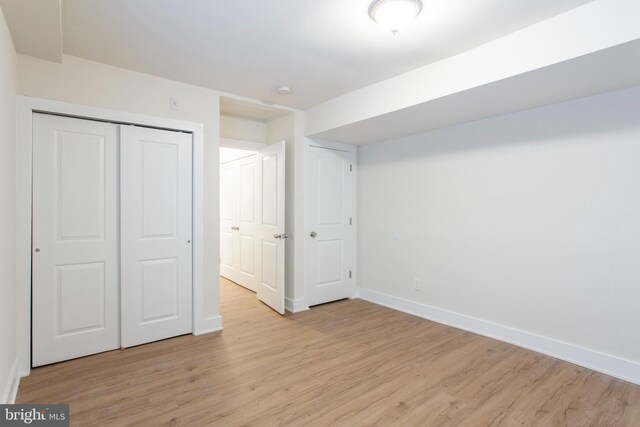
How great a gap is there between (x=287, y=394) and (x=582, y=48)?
286cm

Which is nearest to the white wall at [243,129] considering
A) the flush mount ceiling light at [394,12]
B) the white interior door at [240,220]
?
the white interior door at [240,220]

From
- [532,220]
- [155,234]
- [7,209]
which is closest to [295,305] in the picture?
[155,234]

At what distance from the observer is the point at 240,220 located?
5.05m

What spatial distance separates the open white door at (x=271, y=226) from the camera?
3.81 metres

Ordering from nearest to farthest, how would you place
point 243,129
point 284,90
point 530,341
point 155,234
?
point 530,341, point 155,234, point 284,90, point 243,129

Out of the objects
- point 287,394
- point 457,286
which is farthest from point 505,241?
point 287,394

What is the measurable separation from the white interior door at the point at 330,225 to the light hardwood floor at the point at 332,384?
1044mm

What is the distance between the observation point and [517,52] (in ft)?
7.06

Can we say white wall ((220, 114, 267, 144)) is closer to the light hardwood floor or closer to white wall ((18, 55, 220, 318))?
white wall ((18, 55, 220, 318))

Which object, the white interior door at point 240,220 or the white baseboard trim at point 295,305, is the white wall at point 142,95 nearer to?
the white baseboard trim at point 295,305

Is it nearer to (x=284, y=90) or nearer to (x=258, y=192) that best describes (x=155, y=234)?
(x=258, y=192)

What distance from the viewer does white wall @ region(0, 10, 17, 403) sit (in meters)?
1.89

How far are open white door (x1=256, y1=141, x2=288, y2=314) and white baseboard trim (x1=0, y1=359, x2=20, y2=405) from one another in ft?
7.51

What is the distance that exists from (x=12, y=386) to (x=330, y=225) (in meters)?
3.24
